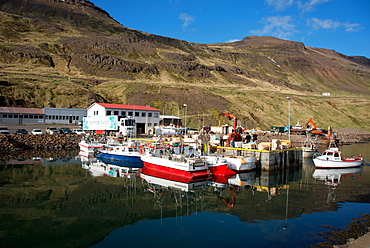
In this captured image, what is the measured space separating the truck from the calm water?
89.7 ft

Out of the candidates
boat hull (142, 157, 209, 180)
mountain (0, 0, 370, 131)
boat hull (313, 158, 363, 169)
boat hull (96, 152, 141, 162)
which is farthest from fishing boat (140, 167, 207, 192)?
mountain (0, 0, 370, 131)

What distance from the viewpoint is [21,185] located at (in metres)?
27.2

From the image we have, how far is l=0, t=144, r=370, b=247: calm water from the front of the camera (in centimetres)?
1619

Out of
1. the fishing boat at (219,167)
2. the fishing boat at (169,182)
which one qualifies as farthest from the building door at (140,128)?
the fishing boat at (219,167)

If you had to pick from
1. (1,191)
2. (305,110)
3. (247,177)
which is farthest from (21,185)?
(305,110)

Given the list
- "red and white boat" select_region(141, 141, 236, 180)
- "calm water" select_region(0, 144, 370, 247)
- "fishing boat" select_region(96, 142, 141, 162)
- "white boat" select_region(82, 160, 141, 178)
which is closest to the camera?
"calm water" select_region(0, 144, 370, 247)

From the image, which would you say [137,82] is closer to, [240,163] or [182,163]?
[240,163]

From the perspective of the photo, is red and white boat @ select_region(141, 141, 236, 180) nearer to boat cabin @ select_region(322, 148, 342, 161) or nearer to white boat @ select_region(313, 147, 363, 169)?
white boat @ select_region(313, 147, 363, 169)

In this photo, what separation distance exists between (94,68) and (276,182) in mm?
118606

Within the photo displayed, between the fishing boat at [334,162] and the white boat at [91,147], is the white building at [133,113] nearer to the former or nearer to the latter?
the white boat at [91,147]

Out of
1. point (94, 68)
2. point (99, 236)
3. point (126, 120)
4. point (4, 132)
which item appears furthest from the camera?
point (94, 68)

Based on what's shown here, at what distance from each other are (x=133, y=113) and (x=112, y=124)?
7359mm

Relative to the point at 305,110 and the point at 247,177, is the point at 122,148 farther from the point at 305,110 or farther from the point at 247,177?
the point at 305,110

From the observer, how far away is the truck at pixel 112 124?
60.2 meters
